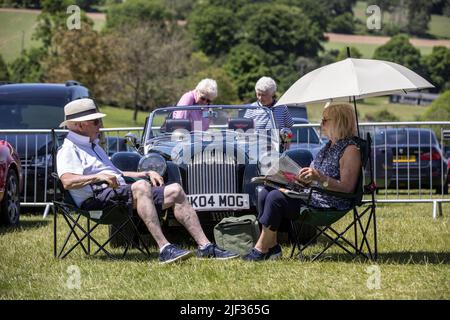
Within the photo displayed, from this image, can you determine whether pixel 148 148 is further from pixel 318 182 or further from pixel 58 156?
pixel 318 182

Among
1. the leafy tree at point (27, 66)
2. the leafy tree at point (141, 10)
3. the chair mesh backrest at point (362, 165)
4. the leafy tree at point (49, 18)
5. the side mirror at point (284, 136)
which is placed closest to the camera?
the chair mesh backrest at point (362, 165)

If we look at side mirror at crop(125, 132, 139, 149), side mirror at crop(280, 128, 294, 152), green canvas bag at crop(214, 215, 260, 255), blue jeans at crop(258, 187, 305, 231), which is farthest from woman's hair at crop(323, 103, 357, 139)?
side mirror at crop(125, 132, 139, 149)

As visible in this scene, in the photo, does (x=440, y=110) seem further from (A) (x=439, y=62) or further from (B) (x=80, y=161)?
(B) (x=80, y=161)

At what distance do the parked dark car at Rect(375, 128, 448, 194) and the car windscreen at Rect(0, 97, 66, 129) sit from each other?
17.1ft

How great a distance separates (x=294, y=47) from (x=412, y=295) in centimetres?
12466

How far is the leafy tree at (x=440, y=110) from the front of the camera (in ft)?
A: 189

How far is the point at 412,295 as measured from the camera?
614 cm

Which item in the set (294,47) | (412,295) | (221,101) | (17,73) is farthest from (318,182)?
(294,47)

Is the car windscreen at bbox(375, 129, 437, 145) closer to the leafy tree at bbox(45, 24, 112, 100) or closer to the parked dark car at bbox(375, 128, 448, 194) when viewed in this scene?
the parked dark car at bbox(375, 128, 448, 194)

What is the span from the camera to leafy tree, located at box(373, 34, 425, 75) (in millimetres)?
102000

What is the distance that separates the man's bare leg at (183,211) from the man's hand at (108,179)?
0.48m

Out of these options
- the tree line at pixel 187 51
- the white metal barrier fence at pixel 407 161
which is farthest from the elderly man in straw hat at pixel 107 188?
the tree line at pixel 187 51

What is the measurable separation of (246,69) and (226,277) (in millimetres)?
113893

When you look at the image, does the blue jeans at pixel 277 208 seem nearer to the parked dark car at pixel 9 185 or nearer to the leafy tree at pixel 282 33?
the parked dark car at pixel 9 185
